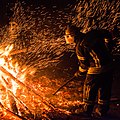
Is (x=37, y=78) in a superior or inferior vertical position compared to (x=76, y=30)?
inferior

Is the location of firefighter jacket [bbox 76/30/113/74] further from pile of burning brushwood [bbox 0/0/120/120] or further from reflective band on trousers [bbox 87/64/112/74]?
pile of burning brushwood [bbox 0/0/120/120]

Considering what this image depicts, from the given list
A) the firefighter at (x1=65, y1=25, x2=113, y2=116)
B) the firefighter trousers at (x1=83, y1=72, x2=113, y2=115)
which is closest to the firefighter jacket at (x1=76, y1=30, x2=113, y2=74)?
the firefighter at (x1=65, y1=25, x2=113, y2=116)

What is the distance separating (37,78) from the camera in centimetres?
868

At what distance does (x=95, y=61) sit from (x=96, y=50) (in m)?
0.29

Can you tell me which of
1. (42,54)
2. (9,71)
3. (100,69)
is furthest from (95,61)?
(42,54)

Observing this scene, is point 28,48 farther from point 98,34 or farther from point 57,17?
point 98,34

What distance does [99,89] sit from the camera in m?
6.41

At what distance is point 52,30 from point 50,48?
571 millimetres

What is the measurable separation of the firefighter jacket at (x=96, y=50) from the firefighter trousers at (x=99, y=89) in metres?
0.16

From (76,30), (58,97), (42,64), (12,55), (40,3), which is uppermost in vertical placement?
(40,3)

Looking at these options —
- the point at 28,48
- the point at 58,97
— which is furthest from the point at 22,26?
the point at 58,97

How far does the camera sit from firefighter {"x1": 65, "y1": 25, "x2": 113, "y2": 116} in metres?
6.00

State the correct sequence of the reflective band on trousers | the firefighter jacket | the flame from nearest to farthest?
the firefighter jacket, the reflective band on trousers, the flame

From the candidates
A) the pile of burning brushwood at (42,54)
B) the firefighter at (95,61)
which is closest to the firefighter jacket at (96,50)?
the firefighter at (95,61)
